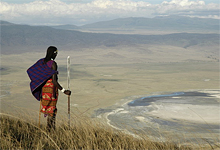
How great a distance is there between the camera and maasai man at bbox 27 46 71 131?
12.8 feet

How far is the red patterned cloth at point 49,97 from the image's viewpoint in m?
3.96

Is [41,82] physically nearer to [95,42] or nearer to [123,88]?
[123,88]

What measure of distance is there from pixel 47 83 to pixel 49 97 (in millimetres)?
173

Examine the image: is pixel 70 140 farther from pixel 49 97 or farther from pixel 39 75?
pixel 39 75

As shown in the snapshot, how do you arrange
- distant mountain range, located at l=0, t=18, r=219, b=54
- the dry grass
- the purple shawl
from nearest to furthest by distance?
the dry grass
the purple shawl
distant mountain range, located at l=0, t=18, r=219, b=54

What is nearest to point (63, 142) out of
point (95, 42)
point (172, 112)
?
point (172, 112)

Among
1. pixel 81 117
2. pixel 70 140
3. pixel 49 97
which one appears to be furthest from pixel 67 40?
pixel 70 140

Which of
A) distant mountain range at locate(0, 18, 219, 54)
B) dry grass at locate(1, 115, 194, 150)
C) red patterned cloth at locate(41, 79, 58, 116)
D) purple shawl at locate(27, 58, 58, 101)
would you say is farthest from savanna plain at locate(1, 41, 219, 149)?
distant mountain range at locate(0, 18, 219, 54)

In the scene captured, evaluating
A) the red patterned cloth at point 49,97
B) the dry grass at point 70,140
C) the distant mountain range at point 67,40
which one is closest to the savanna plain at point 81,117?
the dry grass at point 70,140

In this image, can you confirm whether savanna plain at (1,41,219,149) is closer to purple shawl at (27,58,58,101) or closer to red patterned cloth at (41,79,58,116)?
red patterned cloth at (41,79,58,116)

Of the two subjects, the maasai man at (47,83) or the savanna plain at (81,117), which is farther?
the maasai man at (47,83)

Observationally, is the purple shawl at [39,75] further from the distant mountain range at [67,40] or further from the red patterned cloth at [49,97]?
the distant mountain range at [67,40]

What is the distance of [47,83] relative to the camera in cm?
396

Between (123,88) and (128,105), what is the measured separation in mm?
5438
